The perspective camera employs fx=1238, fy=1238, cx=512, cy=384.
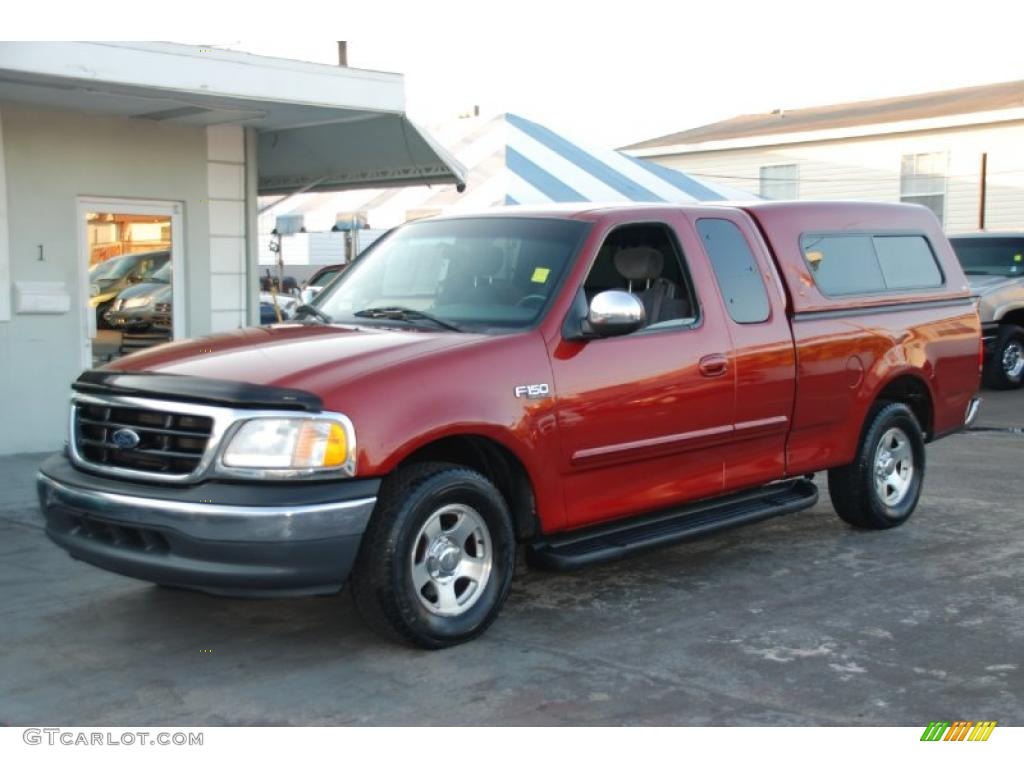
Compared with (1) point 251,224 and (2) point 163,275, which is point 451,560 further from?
(1) point 251,224

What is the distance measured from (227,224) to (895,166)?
20.8 metres

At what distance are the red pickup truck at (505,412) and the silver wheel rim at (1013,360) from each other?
29.8 feet

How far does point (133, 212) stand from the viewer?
10.8 m

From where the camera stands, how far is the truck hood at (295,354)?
195 inches

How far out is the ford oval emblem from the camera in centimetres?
504

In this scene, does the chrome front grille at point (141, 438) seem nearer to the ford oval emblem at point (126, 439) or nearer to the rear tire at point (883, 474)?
the ford oval emblem at point (126, 439)

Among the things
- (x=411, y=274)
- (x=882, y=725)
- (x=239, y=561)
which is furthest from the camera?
(x=411, y=274)

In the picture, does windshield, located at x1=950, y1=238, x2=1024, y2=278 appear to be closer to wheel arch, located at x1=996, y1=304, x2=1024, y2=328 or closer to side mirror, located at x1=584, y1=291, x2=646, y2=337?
wheel arch, located at x1=996, y1=304, x2=1024, y2=328

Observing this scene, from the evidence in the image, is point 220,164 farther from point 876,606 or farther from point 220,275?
point 876,606

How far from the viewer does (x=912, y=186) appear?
2847 centimetres

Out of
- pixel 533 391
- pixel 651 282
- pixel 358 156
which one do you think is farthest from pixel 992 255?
pixel 533 391

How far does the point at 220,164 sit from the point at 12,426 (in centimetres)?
305

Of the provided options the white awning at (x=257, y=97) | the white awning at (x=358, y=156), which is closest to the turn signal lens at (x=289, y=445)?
the white awning at (x=257, y=97)

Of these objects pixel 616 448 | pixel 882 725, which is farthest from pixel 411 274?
pixel 882 725
